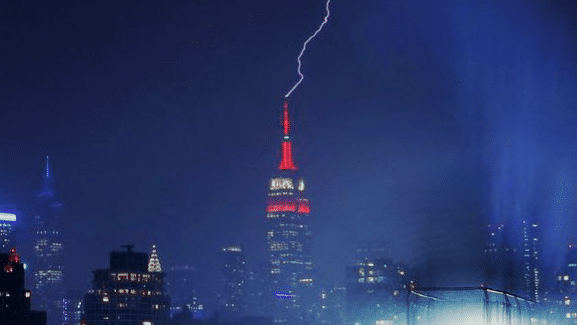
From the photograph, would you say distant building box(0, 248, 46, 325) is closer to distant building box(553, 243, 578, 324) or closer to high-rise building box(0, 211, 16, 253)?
distant building box(553, 243, 578, 324)

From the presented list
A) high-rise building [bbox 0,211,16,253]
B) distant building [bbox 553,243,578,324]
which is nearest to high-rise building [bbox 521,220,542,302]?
distant building [bbox 553,243,578,324]

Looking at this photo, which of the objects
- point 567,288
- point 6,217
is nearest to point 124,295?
point 6,217

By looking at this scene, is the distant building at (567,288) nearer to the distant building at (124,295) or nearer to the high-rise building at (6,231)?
the distant building at (124,295)

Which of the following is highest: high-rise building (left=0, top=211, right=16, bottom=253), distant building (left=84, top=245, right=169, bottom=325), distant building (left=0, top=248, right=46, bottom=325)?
high-rise building (left=0, top=211, right=16, bottom=253)

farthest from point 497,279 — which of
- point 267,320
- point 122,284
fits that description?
point 267,320

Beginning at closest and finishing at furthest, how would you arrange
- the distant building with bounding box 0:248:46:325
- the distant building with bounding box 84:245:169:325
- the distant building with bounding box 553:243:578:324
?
the distant building with bounding box 0:248:46:325 < the distant building with bounding box 553:243:578:324 < the distant building with bounding box 84:245:169:325
